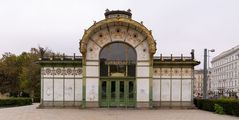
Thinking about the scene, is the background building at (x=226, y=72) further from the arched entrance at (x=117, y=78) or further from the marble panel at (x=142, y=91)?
the arched entrance at (x=117, y=78)

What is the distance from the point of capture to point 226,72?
13438cm

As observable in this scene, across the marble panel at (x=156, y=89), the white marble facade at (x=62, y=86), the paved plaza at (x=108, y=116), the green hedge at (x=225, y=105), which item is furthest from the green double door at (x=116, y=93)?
the green hedge at (x=225, y=105)

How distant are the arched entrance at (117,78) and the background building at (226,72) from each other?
79.3m

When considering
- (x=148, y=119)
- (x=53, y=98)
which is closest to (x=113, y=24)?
(x=53, y=98)

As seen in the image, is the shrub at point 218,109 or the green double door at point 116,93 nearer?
the shrub at point 218,109

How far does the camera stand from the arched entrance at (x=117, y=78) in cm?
3394

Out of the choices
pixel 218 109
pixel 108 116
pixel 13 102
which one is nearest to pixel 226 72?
pixel 13 102

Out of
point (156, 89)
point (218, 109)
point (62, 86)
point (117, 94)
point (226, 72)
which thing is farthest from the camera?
point (226, 72)

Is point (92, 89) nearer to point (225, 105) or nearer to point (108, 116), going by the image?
point (108, 116)

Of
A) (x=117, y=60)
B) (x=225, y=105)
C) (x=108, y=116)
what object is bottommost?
(x=108, y=116)

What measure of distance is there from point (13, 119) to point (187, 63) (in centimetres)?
1865

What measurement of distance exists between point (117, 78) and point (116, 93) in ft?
4.62

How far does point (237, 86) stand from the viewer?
12194cm

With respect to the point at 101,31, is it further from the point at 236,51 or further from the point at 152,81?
the point at 236,51
